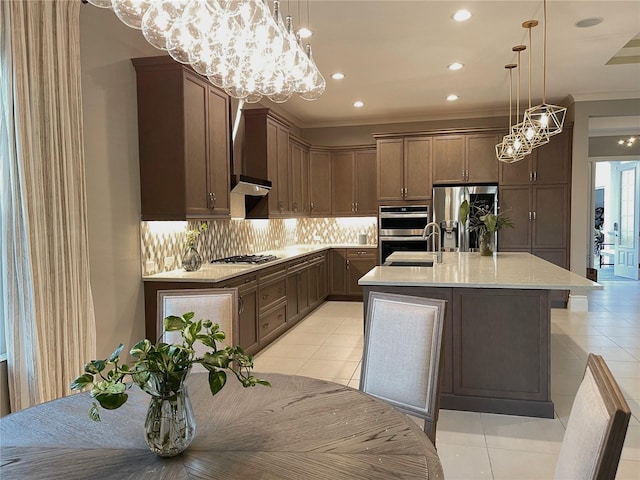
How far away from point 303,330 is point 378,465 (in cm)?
435

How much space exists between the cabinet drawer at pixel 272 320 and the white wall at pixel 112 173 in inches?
51.5

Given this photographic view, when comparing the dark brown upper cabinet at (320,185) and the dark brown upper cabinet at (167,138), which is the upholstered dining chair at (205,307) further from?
the dark brown upper cabinet at (320,185)

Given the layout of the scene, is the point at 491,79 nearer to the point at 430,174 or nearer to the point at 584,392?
the point at 430,174

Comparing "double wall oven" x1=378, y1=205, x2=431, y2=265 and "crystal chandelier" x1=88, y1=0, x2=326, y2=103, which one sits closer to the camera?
"crystal chandelier" x1=88, y1=0, x2=326, y2=103

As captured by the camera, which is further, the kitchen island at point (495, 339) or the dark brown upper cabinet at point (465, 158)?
the dark brown upper cabinet at point (465, 158)

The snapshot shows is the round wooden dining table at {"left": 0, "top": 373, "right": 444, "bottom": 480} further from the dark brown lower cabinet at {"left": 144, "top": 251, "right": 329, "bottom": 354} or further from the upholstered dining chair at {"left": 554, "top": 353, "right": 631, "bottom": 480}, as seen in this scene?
the dark brown lower cabinet at {"left": 144, "top": 251, "right": 329, "bottom": 354}

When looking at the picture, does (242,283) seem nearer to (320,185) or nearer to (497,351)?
(497,351)

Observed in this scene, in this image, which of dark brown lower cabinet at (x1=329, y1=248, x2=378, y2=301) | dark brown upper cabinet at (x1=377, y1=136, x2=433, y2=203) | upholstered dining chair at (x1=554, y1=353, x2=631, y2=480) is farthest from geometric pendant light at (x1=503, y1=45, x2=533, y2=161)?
upholstered dining chair at (x1=554, y1=353, x2=631, y2=480)

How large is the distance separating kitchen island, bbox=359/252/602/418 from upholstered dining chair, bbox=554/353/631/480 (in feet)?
6.57

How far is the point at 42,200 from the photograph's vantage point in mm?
2477

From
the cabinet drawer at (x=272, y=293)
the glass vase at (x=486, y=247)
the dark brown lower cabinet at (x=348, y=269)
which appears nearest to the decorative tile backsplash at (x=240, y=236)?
the dark brown lower cabinet at (x=348, y=269)

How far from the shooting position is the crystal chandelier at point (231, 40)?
5.90ft

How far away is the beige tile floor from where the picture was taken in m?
2.48

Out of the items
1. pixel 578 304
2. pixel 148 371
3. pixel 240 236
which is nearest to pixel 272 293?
pixel 240 236
